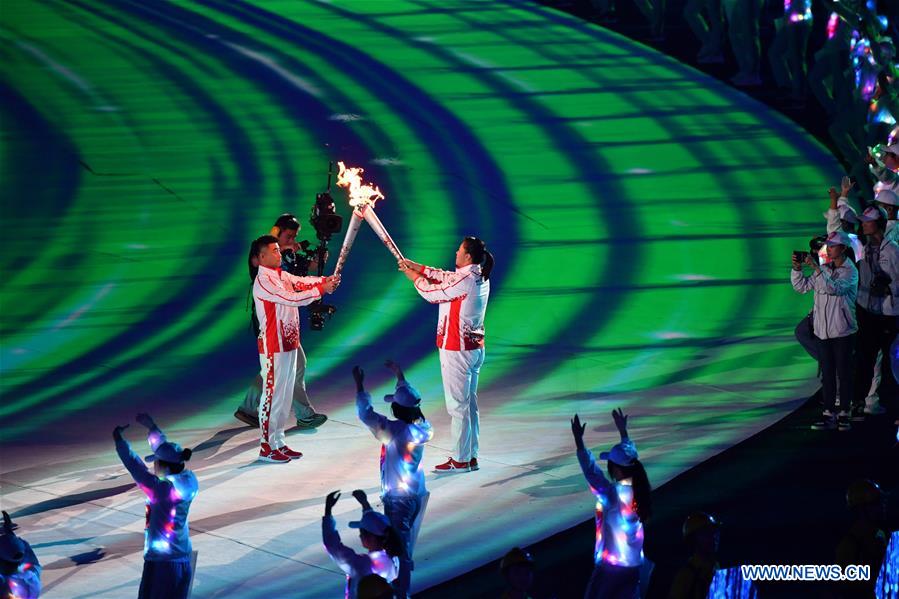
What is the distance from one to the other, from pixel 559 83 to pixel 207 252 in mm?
9552

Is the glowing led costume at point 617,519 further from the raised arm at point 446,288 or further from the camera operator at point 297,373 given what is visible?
the camera operator at point 297,373

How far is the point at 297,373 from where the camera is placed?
15.4 meters

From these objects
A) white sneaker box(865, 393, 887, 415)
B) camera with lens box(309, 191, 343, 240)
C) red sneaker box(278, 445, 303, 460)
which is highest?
camera with lens box(309, 191, 343, 240)

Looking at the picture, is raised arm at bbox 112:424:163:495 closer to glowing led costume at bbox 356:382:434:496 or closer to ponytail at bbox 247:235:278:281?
glowing led costume at bbox 356:382:434:496

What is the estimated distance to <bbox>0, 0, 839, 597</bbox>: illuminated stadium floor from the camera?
13.6 metres

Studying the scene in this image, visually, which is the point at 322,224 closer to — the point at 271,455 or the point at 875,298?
the point at 271,455

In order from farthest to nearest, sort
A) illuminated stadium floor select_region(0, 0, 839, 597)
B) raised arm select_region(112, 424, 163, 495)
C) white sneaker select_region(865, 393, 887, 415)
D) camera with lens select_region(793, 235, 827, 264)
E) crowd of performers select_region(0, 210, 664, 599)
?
white sneaker select_region(865, 393, 887, 415) < camera with lens select_region(793, 235, 827, 264) < illuminated stadium floor select_region(0, 0, 839, 597) < raised arm select_region(112, 424, 163, 495) < crowd of performers select_region(0, 210, 664, 599)

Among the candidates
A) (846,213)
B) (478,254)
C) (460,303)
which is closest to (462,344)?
(460,303)

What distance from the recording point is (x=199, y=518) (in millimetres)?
12961

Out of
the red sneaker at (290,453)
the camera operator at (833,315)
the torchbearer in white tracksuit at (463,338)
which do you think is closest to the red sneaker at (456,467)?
the torchbearer in white tracksuit at (463,338)

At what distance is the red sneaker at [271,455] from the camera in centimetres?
1437

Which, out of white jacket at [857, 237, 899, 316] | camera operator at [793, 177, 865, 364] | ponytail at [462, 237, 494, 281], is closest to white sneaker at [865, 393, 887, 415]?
camera operator at [793, 177, 865, 364]

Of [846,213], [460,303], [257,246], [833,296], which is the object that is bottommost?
[833,296]

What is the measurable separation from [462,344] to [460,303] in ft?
1.15
